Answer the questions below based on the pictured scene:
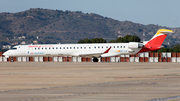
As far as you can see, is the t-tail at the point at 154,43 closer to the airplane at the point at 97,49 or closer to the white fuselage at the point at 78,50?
the airplane at the point at 97,49

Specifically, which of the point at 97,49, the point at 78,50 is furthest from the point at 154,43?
the point at 78,50

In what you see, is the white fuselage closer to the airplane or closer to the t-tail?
the airplane

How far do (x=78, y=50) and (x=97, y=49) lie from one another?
3311mm

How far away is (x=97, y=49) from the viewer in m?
59.3

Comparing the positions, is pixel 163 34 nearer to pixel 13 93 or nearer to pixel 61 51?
pixel 61 51

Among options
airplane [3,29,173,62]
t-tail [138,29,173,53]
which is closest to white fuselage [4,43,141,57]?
airplane [3,29,173,62]

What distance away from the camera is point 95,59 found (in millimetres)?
60500

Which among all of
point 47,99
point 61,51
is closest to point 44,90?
point 47,99

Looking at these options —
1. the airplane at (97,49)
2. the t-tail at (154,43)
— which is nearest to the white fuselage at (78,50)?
the airplane at (97,49)

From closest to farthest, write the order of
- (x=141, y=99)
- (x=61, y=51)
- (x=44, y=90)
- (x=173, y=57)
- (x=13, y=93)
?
(x=141, y=99) → (x=13, y=93) → (x=44, y=90) → (x=61, y=51) → (x=173, y=57)

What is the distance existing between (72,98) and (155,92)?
14.0 feet

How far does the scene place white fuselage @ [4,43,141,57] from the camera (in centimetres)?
5894

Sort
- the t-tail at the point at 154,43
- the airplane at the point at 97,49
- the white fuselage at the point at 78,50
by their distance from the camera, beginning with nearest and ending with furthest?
1. the airplane at the point at 97,49
2. the white fuselage at the point at 78,50
3. the t-tail at the point at 154,43

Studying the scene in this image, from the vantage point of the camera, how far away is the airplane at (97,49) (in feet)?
193
